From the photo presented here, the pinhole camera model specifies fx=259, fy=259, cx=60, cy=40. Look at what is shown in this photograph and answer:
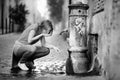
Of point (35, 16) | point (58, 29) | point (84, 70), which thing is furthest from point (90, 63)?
point (35, 16)

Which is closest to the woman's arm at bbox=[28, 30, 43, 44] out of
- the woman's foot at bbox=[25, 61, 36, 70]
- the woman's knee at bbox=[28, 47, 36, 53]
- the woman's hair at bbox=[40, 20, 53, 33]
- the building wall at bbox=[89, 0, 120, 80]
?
the woman's knee at bbox=[28, 47, 36, 53]

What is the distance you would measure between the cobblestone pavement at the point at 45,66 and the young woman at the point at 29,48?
0.20m

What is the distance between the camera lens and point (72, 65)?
4539mm

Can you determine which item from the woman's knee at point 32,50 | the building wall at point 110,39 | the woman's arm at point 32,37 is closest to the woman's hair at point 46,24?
the woman's arm at point 32,37

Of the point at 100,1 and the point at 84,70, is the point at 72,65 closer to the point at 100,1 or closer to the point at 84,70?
the point at 84,70

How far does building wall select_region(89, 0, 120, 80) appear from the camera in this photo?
3193mm

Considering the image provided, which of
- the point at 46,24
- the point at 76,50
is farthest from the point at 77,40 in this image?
the point at 46,24

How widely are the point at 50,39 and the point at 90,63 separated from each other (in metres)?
1.66

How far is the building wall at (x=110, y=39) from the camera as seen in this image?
3.19 metres

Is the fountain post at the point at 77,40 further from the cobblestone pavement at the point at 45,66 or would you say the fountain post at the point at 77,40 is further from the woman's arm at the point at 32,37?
the woman's arm at the point at 32,37

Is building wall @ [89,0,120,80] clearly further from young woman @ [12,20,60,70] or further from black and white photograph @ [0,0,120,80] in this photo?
young woman @ [12,20,60,70]

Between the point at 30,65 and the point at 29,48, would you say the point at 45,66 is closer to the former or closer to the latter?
the point at 30,65

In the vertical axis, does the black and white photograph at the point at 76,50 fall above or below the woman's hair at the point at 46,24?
below

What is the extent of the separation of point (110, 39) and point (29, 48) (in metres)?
1.77
